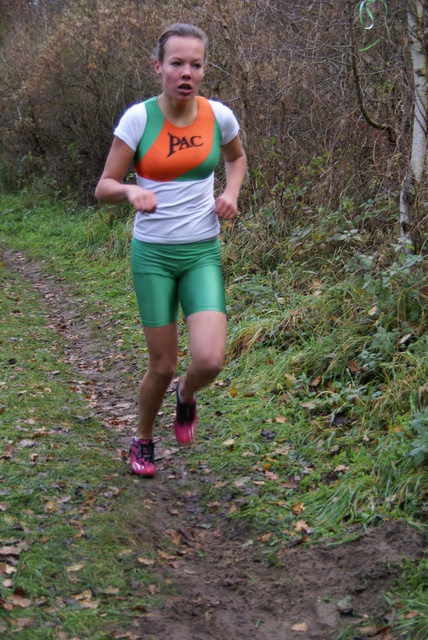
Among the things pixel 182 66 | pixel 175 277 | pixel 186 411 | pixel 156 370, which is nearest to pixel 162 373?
pixel 156 370

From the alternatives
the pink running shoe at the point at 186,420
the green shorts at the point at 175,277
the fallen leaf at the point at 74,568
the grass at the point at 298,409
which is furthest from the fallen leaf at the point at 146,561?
the green shorts at the point at 175,277

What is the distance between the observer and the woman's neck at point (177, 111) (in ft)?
12.3

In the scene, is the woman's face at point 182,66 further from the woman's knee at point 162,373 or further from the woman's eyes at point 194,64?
the woman's knee at point 162,373

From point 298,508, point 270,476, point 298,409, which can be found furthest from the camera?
point 298,409

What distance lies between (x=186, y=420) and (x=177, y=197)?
140 centimetres

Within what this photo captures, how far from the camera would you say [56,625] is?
3.00 meters

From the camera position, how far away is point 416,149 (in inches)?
227

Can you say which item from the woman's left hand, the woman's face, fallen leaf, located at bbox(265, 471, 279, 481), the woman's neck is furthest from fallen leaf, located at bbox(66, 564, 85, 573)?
the woman's face

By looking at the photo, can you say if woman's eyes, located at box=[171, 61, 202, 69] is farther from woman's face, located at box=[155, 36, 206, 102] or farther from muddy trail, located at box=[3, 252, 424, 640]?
muddy trail, located at box=[3, 252, 424, 640]

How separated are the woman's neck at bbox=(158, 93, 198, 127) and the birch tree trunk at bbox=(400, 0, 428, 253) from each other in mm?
2565

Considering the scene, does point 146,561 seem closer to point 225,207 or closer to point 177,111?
point 225,207

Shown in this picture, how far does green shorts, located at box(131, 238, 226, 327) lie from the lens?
3.89 meters

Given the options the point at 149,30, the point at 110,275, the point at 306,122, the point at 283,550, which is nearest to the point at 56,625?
the point at 283,550

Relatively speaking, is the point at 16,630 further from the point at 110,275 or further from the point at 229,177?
the point at 110,275
